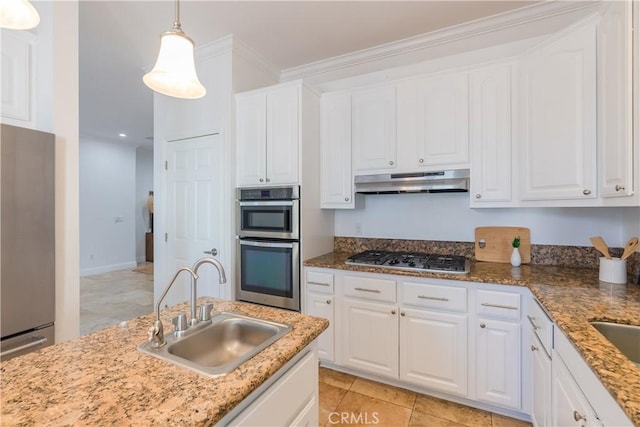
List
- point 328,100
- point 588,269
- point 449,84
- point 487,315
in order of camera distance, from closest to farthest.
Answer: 1. point 487,315
2. point 588,269
3. point 449,84
4. point 328,100

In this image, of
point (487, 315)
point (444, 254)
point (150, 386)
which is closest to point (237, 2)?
point (150, 386)

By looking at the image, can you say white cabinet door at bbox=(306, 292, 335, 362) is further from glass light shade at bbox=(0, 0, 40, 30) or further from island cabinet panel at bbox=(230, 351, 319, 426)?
glass light shade at bbox=(0, 0, 40, 30)

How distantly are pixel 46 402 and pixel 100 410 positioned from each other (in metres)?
0.16

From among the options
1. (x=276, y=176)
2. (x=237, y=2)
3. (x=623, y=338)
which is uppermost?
(x=237, y=2)

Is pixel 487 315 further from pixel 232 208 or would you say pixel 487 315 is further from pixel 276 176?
pixel 232 208

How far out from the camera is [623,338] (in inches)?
47.2

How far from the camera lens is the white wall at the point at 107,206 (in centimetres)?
566

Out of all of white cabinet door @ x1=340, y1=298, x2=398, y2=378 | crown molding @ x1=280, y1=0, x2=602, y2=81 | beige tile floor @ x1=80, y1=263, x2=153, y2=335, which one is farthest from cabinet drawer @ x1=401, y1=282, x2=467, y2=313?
beige tile floor @ x1=80, y1=263, x2=153, y2=335

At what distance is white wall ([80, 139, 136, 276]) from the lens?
566 centimetres

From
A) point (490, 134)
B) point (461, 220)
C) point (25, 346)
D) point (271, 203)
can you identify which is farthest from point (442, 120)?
point (25, 346)

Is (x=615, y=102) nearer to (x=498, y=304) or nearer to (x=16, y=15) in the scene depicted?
(x=498, y=304)

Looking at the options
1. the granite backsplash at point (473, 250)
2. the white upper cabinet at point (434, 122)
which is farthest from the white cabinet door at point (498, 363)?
the white upper cabinet at point (434, 122)

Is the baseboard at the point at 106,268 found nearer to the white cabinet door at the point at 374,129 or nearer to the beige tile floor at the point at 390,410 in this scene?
the beige tile floor at the point at 390,410

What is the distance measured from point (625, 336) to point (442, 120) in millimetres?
1665
